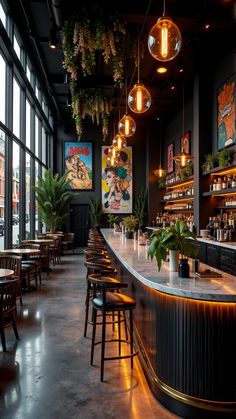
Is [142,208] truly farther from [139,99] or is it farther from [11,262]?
[139,99]

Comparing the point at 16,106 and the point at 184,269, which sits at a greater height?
the point at 16,106

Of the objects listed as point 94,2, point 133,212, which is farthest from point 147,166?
point 94,2

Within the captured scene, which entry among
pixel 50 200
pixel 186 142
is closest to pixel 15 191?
pixel 50 200

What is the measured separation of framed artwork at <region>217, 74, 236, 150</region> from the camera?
Result: 6723 millimetres

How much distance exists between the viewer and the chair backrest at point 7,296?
12.1ft

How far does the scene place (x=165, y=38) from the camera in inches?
122

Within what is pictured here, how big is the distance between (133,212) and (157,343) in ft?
40.4

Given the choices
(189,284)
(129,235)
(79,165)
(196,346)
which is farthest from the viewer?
(79,165)

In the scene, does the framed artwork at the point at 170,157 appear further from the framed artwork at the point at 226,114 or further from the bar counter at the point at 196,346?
the bar counter at the point at 196,346

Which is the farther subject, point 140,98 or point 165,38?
point 140,98

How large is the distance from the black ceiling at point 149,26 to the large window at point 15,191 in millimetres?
2561

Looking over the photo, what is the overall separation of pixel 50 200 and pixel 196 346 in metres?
9.65

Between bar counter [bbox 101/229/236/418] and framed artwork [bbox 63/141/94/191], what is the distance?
40.4 ft

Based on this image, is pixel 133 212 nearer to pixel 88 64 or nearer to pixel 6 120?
pixel 6 120
